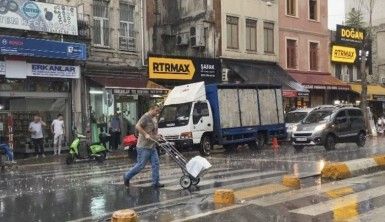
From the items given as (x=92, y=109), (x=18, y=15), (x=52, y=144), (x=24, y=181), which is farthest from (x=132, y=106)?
(x=24, y=181)

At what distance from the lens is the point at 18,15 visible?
21.8m

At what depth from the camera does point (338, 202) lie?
9750mm

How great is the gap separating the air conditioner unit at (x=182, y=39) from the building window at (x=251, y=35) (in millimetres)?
4140

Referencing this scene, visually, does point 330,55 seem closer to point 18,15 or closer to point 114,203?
point 18,15

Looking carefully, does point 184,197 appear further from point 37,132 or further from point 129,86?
point 129,86

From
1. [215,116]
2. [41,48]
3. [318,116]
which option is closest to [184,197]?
[215,116]

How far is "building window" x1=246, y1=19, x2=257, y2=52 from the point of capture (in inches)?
1364

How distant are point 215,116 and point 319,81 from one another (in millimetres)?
17461

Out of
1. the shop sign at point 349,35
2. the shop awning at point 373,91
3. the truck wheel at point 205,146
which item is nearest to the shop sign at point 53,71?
the truck wheel at point 205,146

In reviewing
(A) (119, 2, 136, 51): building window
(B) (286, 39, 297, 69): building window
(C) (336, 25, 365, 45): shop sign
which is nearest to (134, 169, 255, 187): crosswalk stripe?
(A) (119, 2, 136, 51): building window

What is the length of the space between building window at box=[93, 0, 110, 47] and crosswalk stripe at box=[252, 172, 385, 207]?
16430mm

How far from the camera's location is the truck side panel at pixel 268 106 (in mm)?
24953

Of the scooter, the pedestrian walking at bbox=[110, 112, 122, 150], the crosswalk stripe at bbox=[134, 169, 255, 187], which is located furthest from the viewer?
the pedestrian walking at bbox=[110, 112, 122, 150]

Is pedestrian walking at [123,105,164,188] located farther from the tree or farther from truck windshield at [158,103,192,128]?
the tree
